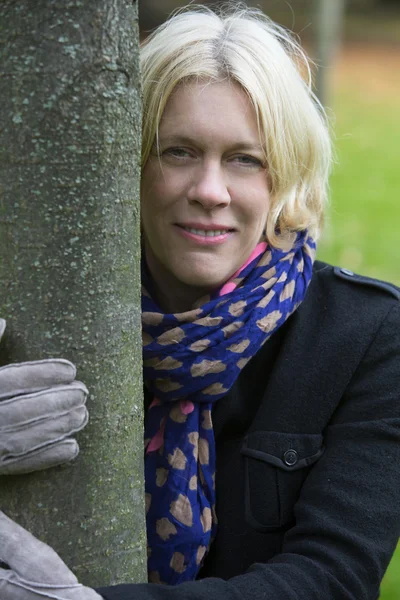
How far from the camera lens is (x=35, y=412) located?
1.43 metres

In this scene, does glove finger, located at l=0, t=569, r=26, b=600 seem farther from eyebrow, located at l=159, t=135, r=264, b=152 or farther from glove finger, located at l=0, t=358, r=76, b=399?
eyebrow, located at l=159, t=135, r=264, b=152

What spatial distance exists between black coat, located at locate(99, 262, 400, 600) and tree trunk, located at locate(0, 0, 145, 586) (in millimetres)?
352

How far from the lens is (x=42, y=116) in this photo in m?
1.38

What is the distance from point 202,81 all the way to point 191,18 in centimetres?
28

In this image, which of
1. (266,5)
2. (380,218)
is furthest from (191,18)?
(266,5)

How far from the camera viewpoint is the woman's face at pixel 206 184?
2.00 metres

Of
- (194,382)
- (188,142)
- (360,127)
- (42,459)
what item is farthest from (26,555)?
(360,127)

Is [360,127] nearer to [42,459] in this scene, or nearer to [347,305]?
[347,305]

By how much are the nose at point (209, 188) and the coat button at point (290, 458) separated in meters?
0.55

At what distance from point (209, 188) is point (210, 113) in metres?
0.16

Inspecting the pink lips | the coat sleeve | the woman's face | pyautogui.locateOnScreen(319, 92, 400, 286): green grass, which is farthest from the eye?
pyautogui.locateOnScreen(319, 92, 400, 286): green grass

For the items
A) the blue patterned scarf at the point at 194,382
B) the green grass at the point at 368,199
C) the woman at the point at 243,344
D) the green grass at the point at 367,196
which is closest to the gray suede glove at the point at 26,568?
the woman at the point at 243,344

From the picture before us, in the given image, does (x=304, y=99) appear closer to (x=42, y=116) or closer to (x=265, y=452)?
(x=265, y=452)

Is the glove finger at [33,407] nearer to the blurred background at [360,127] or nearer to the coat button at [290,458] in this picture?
the coat button at [290,458]
